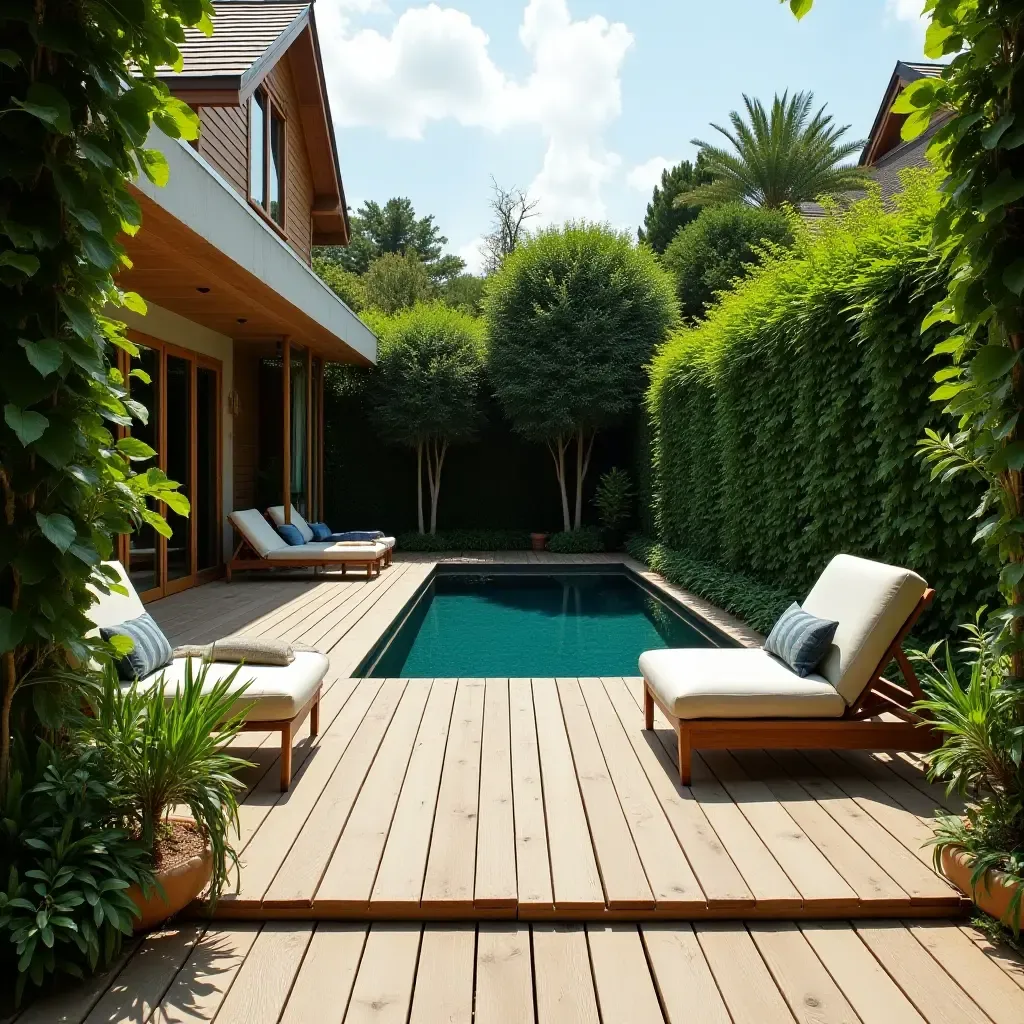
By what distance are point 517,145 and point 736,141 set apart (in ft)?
30.0

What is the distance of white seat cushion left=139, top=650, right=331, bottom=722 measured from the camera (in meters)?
3.44

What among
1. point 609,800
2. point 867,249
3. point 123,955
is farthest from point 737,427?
point 123,955

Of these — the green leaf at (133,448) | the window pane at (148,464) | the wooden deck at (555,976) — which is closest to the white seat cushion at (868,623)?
the wooden deck at (555,976)

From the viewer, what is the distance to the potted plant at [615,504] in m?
14.2

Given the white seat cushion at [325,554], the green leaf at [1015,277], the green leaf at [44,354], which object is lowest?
the white seat cushion at [325,554]

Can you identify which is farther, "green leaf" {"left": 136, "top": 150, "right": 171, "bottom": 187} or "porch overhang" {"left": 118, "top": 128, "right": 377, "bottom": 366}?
"porch overhang" {"left": 118, "top": 128, "right": 377, "bottom": 366}

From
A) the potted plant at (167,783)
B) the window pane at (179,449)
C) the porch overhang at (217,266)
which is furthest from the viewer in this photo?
the window pane at (179,449)

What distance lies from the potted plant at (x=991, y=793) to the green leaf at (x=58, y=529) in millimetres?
2487

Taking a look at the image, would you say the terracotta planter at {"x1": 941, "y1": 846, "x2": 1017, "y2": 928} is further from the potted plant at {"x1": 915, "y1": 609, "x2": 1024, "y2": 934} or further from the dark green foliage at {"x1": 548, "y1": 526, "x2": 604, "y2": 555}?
the dark green foliage at {"x1": 548, "y1": 526, "x2": 604, "y2": 555}

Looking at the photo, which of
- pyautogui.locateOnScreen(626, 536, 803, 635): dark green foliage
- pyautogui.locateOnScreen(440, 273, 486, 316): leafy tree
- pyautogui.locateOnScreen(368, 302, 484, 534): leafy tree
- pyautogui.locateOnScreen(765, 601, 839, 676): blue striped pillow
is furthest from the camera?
pyautogui.locateOnScreen(440, 273, 486, 316): leafy tree

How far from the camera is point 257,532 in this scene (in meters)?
10.1

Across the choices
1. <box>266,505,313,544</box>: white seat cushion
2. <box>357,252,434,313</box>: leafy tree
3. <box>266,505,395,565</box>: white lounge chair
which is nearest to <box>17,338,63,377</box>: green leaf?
<box>266,505,395,565</box>: white lounge chair

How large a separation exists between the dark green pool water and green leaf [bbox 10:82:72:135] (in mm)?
4643

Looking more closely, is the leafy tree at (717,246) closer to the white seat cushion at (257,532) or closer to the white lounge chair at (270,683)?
the white seat cushion at (257,532)
